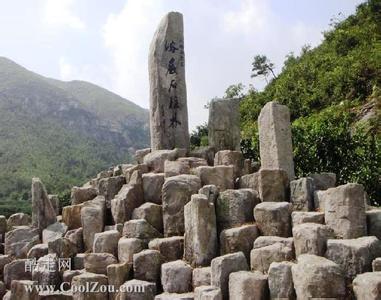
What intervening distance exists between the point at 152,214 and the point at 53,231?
2510mm

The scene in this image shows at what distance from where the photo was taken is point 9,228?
1123 cm

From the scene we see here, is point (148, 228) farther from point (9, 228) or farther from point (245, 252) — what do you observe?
point (9, 228)

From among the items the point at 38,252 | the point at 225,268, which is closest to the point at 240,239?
the point at 225,268

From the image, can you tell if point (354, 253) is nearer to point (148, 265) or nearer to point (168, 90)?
point (148, 265)

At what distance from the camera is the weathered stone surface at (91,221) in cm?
905

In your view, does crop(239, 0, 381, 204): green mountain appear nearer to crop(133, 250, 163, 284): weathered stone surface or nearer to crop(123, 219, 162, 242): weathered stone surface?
crop(123, 219, 162, 242): weathered stone surface

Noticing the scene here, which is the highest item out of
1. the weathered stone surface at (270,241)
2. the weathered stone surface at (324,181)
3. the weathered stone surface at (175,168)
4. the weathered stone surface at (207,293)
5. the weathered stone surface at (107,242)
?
the weathered stone surface at (175,168)

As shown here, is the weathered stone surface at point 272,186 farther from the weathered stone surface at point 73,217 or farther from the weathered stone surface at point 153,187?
the weathered stone surface at point 73,217

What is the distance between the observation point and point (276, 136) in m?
8.83

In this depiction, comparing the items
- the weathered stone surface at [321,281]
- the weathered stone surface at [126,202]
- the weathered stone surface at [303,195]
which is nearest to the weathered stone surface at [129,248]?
the weathered stone surface at [126,202]

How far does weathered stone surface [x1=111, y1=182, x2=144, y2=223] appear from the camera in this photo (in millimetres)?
8812

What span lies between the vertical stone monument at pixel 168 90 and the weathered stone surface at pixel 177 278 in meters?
3.98

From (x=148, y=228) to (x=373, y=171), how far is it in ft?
24.3

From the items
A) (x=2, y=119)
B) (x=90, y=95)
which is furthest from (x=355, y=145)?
(x=90, y=95)
